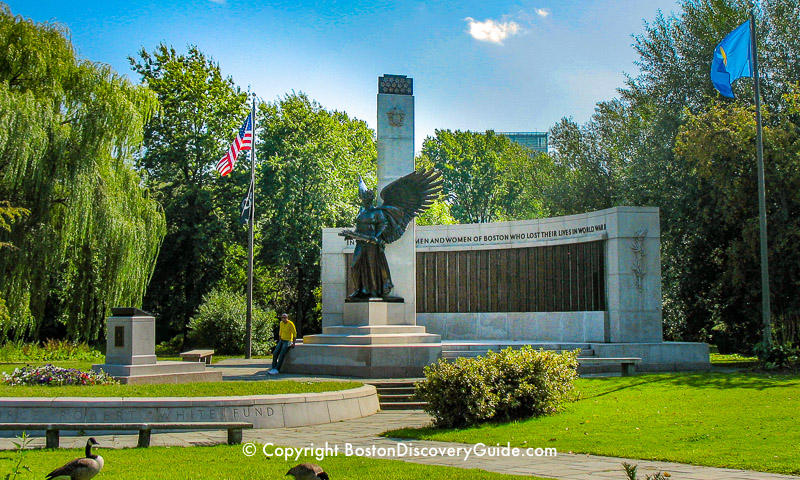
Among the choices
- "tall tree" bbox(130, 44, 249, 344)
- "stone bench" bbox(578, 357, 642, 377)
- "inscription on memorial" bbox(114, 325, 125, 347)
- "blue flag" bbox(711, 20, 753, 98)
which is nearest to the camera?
"inscription on memorial" bbox(114, 325, 125, 347)

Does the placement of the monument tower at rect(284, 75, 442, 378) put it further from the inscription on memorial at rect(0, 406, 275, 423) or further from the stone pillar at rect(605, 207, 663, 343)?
the stone pillar at rect(605, 207, 663, 343)

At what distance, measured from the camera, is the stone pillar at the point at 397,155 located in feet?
73.6

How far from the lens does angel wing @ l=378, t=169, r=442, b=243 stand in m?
21.8

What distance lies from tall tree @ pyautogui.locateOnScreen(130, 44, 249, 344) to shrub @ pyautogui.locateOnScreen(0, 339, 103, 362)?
33.9ft

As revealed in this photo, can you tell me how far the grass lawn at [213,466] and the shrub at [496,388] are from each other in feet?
10.6

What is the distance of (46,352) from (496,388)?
19349 millimetres

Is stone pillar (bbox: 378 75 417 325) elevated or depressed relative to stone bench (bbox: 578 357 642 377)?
elevated

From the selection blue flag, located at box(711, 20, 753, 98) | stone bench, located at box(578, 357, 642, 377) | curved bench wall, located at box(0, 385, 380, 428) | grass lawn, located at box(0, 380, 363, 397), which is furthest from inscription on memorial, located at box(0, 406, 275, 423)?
blue flag, located at box(711, 20, 753, 98)

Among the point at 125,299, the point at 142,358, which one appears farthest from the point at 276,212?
the point at 142,358

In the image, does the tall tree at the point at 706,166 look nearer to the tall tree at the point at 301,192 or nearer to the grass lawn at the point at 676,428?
the grass lawn at the point at 676,428

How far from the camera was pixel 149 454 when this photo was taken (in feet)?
32.2

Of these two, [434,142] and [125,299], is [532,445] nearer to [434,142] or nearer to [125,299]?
[125,299]

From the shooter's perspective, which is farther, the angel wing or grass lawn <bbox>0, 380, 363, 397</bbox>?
the angel wing

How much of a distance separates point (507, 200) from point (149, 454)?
56492mm
